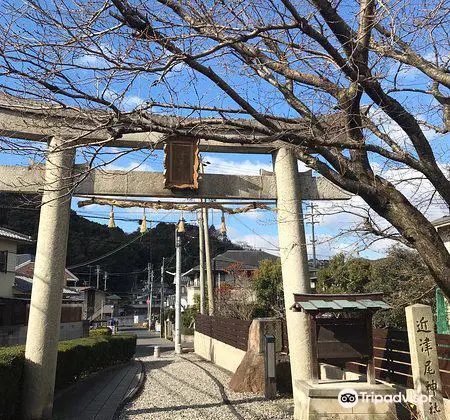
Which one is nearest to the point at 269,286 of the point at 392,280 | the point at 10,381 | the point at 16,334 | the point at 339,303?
the point at 392,280

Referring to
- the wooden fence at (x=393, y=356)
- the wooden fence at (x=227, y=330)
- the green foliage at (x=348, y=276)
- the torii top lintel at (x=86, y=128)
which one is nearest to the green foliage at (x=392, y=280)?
the green foliage at (x=348, y=276)

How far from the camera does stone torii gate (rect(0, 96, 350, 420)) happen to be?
8484 mm

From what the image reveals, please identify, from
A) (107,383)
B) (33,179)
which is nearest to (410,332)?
(33,179)

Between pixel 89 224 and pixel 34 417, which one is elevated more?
pixel 89 224

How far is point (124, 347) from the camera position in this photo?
21625 mm

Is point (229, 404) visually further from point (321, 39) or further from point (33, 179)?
point (321, 39)

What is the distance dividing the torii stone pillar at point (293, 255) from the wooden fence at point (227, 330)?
5.43 m

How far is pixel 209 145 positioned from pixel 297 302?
378 cm

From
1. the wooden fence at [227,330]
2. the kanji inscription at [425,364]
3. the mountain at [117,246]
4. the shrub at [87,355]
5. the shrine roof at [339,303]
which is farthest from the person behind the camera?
the mountain at [117,246]

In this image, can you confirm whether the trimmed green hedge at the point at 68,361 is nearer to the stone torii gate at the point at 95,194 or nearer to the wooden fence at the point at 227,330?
the stone torii gate at the point at 95,194

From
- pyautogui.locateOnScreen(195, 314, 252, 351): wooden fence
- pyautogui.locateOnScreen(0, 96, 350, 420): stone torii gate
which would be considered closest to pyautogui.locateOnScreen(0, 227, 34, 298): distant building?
pyautogui.locateOnScreen(195, 314, 252, 351): wooden fence

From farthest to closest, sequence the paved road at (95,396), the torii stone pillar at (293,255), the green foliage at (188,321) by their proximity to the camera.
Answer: the green foliage at (188,321) < the paved road at (95,396) < the torii stone pillar at (293,255)

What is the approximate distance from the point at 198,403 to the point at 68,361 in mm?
4240

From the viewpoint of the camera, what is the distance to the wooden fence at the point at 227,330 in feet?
49.3
